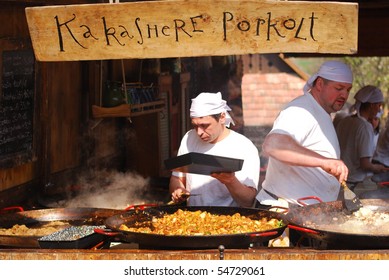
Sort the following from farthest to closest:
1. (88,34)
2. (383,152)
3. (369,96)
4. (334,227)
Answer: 1. (383,152)
2. (369,96)
3. (334,227)
4. (88,34)

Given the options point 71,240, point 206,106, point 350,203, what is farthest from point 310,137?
point 71,240

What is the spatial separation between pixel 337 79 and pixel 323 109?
238mm

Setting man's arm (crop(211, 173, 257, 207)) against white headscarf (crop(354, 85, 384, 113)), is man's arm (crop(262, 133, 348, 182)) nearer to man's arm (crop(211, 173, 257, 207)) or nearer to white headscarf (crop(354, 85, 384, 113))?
man's arm (crop(211, 173, 257, 207))

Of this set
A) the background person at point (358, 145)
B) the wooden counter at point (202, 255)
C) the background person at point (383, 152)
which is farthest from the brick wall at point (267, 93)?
the wooden counter at point (202, 255)

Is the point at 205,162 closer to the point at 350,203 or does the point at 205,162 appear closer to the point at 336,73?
the point at 350,203

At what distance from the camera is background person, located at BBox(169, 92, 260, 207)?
5.50 metres

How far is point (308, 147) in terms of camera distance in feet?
18.4

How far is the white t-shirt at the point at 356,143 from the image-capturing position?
9273mm

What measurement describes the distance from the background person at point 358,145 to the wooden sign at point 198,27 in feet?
17.6

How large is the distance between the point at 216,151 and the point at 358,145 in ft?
13.7

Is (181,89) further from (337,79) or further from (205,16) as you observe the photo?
(205,16)

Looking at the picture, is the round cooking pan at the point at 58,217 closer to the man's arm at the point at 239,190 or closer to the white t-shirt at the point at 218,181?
the white t-shirt at the point at 218,181
